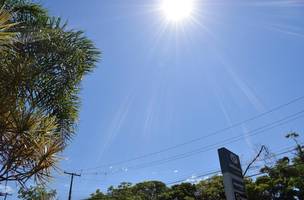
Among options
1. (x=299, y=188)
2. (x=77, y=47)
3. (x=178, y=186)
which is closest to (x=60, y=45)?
(x=77, y=47)

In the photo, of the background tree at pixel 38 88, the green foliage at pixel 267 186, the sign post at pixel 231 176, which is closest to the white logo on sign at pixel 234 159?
the sign post at pixel 231 176

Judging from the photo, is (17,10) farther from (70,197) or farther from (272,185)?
(70,197)

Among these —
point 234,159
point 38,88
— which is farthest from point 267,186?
point 38,88

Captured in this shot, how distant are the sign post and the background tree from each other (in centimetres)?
322

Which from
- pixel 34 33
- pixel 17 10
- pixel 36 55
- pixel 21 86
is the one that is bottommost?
pixel 21 86

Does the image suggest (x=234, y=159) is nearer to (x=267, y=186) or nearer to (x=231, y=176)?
(x=231, y=176)

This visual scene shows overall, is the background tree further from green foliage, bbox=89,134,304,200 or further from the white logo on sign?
green foliage, bbox=89,134,304,200

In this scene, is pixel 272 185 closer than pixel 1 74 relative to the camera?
No

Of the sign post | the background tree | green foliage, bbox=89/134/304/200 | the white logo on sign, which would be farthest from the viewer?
green foliage, bbox=89/134/304/200

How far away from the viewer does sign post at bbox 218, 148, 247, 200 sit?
708 cm

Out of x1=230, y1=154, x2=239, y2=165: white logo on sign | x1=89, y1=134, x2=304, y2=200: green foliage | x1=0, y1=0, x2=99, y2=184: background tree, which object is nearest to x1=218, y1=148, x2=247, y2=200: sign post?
x1=230, y1=154, x2=239, y2=165: white logo on sign

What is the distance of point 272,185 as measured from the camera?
27.8 m

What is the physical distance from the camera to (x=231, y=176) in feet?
23.9

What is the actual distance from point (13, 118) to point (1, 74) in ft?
2.65
